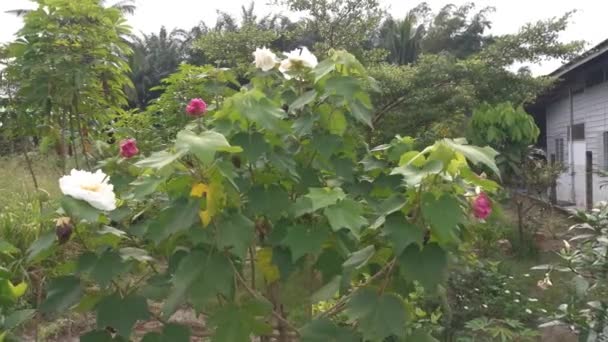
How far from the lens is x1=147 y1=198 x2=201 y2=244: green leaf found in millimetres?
1387

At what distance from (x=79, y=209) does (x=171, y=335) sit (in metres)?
0.46

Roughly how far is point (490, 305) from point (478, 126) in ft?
17.4

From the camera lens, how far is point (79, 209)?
1.36 m

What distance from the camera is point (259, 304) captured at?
1645 mm

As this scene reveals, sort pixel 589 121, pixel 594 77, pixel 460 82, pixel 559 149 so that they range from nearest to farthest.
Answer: pixel 594 77 < pixel 589 121 < pixel 460 82 < pixel 559 149

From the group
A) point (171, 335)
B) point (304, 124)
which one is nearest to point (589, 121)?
point (304, 124)

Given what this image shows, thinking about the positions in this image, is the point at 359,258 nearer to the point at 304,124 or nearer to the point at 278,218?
the point at 278,218

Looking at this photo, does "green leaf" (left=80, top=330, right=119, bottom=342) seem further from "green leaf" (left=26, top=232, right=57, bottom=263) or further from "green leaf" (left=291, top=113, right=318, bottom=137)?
"green leaf" (left=291, top=113, right=318, bottom=137)

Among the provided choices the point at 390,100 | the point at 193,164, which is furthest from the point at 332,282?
the point at 390,100

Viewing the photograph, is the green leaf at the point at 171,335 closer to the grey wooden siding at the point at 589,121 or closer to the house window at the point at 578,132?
the grey wooden siding at the point at 589,121

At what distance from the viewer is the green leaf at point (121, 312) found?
1.49m

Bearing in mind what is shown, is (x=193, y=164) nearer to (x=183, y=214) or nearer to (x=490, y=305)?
(x=183, y=214)

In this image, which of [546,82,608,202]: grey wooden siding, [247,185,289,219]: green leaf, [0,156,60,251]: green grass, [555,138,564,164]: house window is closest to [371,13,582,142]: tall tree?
[546,82,608,202]: grey wooden siding

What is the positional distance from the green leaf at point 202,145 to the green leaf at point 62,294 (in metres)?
0.51
